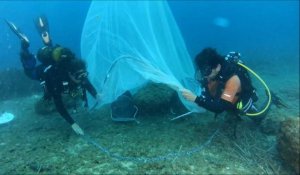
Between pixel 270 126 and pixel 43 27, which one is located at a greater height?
pixel 43 27

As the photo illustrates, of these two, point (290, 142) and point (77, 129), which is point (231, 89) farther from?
point (77, 129)

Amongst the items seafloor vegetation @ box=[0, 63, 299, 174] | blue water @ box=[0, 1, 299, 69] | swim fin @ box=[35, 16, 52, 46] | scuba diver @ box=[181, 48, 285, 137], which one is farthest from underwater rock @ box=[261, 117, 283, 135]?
blue water @ box=[0, 1, 299, 69]

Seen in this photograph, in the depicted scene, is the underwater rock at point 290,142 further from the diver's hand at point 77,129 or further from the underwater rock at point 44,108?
the underwater rock at point 44,108

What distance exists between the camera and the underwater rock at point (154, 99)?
7281mm

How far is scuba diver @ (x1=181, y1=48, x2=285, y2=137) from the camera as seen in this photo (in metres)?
5.39

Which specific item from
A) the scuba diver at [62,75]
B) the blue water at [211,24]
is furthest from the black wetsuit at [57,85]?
the blue water at [211,24]

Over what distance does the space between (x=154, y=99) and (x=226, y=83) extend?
234cm

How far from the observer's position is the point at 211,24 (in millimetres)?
56688

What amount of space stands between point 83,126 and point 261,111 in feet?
13.7

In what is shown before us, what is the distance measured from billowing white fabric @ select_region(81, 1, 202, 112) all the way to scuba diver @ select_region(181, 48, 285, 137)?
0.83m

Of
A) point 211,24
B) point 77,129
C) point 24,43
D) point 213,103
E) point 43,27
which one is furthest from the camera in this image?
point 211,24

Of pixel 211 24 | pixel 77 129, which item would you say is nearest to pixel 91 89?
pixel 77 129

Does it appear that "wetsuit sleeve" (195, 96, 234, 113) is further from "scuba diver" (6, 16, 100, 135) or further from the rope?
"scuba diver" (6, 16, 100, 135)

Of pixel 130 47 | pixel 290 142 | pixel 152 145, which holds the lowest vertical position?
pixel 152 145
